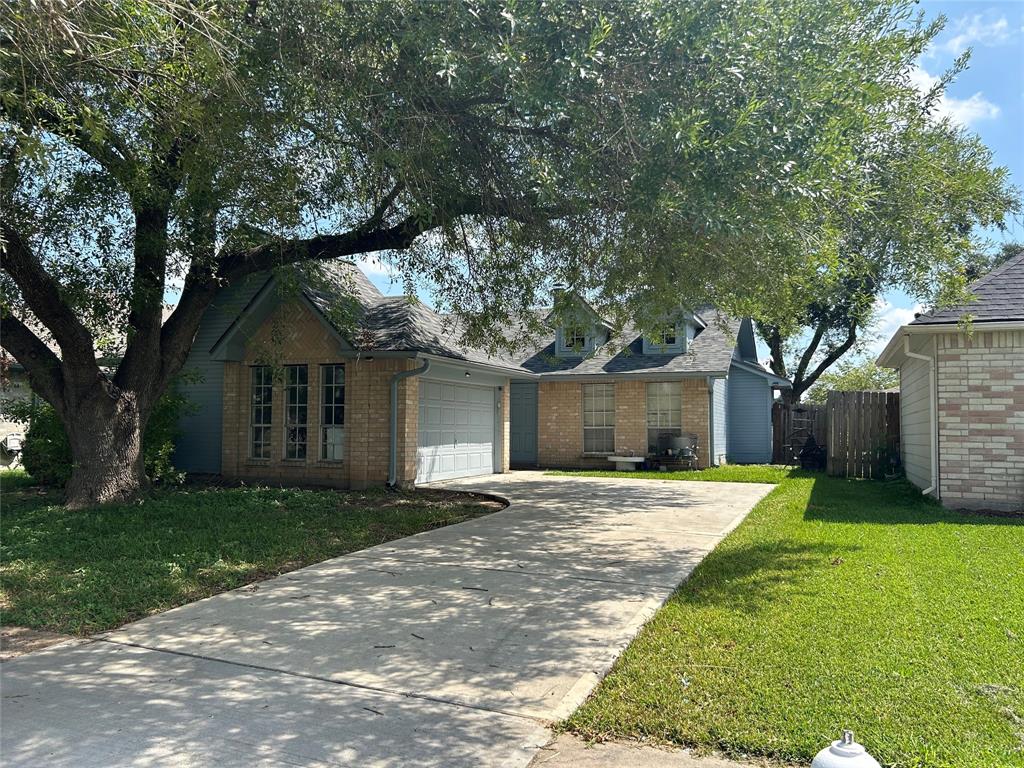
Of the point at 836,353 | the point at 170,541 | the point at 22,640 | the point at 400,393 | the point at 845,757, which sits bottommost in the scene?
the point at 22,640

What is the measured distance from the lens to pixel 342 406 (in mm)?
14312

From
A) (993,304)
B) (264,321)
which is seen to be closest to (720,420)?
(993,304)

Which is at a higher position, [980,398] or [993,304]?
[993,304]

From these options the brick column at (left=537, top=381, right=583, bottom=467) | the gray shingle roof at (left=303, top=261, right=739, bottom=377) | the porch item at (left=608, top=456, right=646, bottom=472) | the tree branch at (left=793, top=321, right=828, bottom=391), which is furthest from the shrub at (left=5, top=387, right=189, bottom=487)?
the tree branch at (left=793, top=321, right=828, bottom=391)

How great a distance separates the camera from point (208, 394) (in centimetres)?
1591

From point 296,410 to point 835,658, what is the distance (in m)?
12.2

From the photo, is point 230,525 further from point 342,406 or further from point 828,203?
point 828,203

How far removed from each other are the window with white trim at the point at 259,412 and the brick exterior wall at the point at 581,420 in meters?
8.20

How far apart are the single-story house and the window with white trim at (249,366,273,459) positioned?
0.02m

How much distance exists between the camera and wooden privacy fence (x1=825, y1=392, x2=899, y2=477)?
1658 centimetres

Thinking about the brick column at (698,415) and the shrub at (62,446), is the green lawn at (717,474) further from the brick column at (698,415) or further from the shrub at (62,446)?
the shrub at (62,446)

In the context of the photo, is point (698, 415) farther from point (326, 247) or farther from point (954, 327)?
point (326, 247)

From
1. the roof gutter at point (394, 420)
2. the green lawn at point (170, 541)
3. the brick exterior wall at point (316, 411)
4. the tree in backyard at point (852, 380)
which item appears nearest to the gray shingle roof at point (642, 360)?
the roof gutter at point (394, 420)

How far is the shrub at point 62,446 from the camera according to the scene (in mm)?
13859
